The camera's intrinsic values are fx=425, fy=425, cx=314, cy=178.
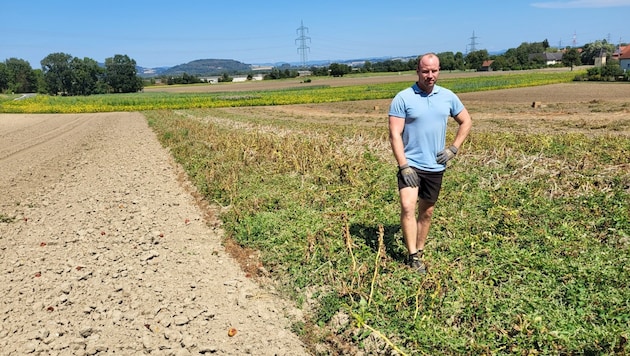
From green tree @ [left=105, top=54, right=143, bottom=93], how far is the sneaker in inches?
3829

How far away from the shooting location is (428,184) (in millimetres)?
4156

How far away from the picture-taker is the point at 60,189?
9.44 meters

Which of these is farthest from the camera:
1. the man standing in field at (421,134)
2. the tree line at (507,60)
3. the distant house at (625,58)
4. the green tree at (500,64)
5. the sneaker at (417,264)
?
the green tree at (500,64)

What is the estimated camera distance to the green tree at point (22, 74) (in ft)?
366

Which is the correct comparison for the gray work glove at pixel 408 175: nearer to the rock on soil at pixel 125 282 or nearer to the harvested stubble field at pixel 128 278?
the harvested stubble field at pixel 128 278

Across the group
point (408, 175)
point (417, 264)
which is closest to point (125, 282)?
point (417, 264)

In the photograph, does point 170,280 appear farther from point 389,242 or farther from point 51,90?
point 51,90

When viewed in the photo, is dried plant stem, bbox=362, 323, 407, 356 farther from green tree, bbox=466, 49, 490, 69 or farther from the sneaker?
green tree, bbox=466, 49, 490, 69

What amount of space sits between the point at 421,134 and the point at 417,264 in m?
1.33

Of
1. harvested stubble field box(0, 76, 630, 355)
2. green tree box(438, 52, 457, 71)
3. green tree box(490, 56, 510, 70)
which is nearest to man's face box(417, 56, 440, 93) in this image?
harvested stubble field box(0, 76, 630, 355)

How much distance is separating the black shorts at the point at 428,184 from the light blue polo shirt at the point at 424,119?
1.8 inches

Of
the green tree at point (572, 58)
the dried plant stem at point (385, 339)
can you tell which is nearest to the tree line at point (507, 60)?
the green tree at point (572, 58)

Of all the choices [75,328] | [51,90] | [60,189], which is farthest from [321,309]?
[51,90]

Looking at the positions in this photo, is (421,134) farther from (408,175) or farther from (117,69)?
(117,69)
